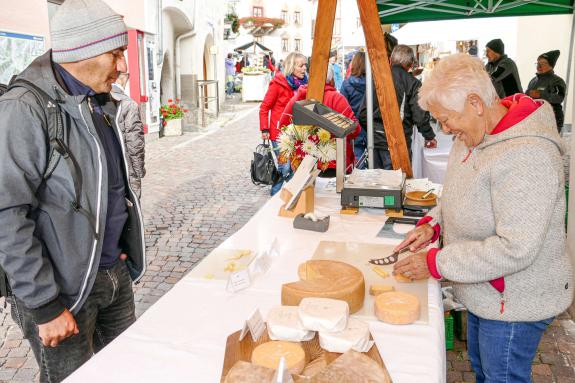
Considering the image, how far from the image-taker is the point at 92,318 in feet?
6.57

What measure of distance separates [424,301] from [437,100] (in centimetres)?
69

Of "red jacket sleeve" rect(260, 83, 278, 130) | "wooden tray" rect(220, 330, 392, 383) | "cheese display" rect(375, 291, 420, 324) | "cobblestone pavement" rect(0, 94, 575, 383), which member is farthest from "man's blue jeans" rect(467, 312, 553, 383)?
"red jacket sleeve" rect(260, 83, 278, 130)

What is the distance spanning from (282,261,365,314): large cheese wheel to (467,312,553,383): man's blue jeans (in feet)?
1.61

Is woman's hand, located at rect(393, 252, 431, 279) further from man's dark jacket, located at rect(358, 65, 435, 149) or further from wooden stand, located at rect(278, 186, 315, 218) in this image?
man's dark jacket, located at rect(358, 65, 435, 149)

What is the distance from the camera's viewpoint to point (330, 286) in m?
1.75

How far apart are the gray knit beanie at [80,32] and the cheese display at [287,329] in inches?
43.4

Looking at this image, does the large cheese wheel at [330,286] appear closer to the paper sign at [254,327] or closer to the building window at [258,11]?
the paper sign at [254,327]

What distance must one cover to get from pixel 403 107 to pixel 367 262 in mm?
3431

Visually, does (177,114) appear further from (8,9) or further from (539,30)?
(539,30)

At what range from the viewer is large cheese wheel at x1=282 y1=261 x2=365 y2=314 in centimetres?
170

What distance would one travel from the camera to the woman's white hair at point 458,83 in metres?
1.76

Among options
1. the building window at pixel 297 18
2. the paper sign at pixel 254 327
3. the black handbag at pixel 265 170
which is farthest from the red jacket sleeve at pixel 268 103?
the building window at pixel 297 18

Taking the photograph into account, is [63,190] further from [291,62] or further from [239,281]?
[291,62]

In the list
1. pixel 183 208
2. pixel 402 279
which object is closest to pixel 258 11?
pixel 183 208
